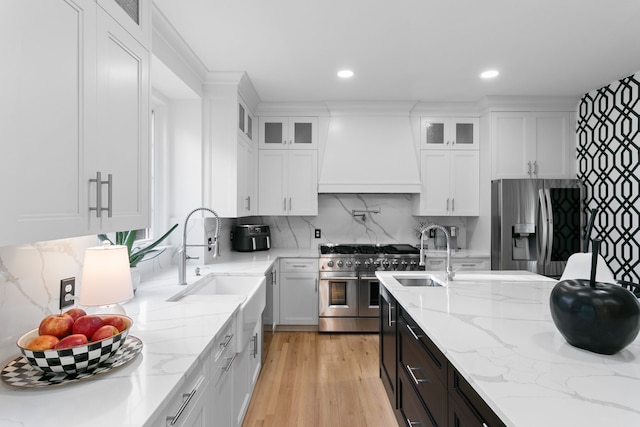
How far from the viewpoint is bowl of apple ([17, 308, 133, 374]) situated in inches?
38.9

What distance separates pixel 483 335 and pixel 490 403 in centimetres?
48

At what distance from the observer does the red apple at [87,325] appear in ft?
3.57

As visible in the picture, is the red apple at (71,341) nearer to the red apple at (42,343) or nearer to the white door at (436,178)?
the red apple at (42,343)

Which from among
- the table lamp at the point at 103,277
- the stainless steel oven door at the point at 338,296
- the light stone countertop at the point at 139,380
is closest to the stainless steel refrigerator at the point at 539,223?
the stainless steel oven door at the point at 338,296

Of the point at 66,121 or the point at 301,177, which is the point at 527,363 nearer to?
the point at 66,121

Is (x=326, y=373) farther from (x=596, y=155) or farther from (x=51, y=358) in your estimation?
(x=596, y=155)

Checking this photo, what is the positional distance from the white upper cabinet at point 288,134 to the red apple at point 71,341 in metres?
3.25

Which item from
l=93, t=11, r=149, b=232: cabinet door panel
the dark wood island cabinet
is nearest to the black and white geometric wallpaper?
the dark wood island cabinet

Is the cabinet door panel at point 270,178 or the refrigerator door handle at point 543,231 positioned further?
the cabinet door panel at point 270,178

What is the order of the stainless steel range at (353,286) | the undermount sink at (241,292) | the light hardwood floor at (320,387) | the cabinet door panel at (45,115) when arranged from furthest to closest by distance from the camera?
the stainless steel range at (353,286) → the light hardwood floor at (320,387) → the undermount sink at (241,292) → the cabinet door panel at (45,115)

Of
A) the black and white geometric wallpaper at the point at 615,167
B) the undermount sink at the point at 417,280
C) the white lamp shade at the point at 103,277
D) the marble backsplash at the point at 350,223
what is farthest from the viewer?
the marble backsplash at the point at 350,223

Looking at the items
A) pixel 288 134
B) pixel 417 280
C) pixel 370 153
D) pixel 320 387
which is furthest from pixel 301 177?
pixel 320 387

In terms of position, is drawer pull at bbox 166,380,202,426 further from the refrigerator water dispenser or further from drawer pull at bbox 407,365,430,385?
the refrigerator water dispenser

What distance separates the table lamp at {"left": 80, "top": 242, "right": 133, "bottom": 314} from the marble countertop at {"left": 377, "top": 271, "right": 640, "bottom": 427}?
4.31ft
